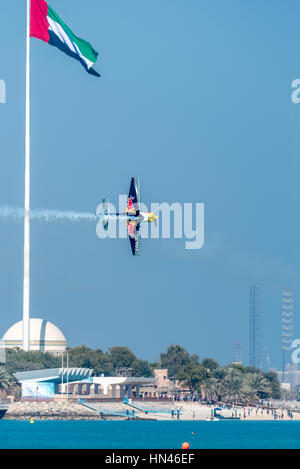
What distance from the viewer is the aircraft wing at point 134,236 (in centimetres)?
10369

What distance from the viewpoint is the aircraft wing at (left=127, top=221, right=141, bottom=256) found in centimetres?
10369

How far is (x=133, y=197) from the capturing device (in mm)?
105500

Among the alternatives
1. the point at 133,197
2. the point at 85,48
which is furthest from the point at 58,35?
the point at 133,197

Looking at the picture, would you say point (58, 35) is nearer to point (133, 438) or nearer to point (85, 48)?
point (85, 48)

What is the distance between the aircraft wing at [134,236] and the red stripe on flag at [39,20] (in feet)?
159

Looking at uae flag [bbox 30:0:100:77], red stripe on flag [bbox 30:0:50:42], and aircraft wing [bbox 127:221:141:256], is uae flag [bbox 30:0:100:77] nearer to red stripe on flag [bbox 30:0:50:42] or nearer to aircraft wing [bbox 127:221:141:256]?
red stripe on flag [bbox 30:0:50:42]

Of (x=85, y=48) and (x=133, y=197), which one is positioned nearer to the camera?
(x=133, y=197)

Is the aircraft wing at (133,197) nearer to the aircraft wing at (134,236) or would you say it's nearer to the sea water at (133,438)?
the aircraft wing at (134,236)

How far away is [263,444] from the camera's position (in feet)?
417

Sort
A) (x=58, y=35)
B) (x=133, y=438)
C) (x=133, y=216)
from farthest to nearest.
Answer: (x=58, y=35), (x=133, y=438), (x=133, y=216)

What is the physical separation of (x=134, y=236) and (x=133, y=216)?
9.61 feet
